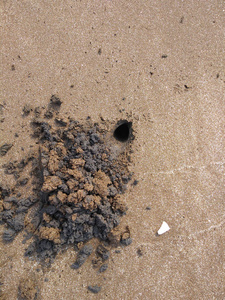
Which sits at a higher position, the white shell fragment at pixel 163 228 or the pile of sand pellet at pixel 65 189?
the pile of sand pellet at pixel 65 189

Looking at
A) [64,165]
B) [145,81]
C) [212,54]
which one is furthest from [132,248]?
[212,54]

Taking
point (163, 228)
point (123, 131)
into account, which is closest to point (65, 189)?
point (123, 131)

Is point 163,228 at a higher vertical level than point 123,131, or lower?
lower

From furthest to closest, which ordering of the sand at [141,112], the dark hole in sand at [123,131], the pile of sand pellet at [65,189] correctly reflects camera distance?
the dark hole in sand at [123,131] < the sand at [141,112] < the pile of sand pellet at [65,189]

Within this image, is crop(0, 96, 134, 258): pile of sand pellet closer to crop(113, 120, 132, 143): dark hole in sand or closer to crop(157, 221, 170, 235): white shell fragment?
crop(113, 120, 132, 143): dark hole in sand

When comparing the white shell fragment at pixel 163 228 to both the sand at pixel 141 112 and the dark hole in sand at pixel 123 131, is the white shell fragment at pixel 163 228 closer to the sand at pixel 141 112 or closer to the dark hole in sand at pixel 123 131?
the sand at pixel 141 112

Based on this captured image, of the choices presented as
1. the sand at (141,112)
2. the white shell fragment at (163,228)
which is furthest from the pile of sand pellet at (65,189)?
the white shell fragment at (163,228)

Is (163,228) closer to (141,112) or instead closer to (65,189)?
(65,189)

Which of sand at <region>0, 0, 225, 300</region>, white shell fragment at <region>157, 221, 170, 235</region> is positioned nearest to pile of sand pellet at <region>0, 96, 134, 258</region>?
sand at <region>0, 0, 225, 300</region>

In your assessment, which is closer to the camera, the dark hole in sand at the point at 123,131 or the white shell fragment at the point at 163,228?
the white shell fragment at the point at 163,228

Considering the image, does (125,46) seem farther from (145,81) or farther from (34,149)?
(34,149)
